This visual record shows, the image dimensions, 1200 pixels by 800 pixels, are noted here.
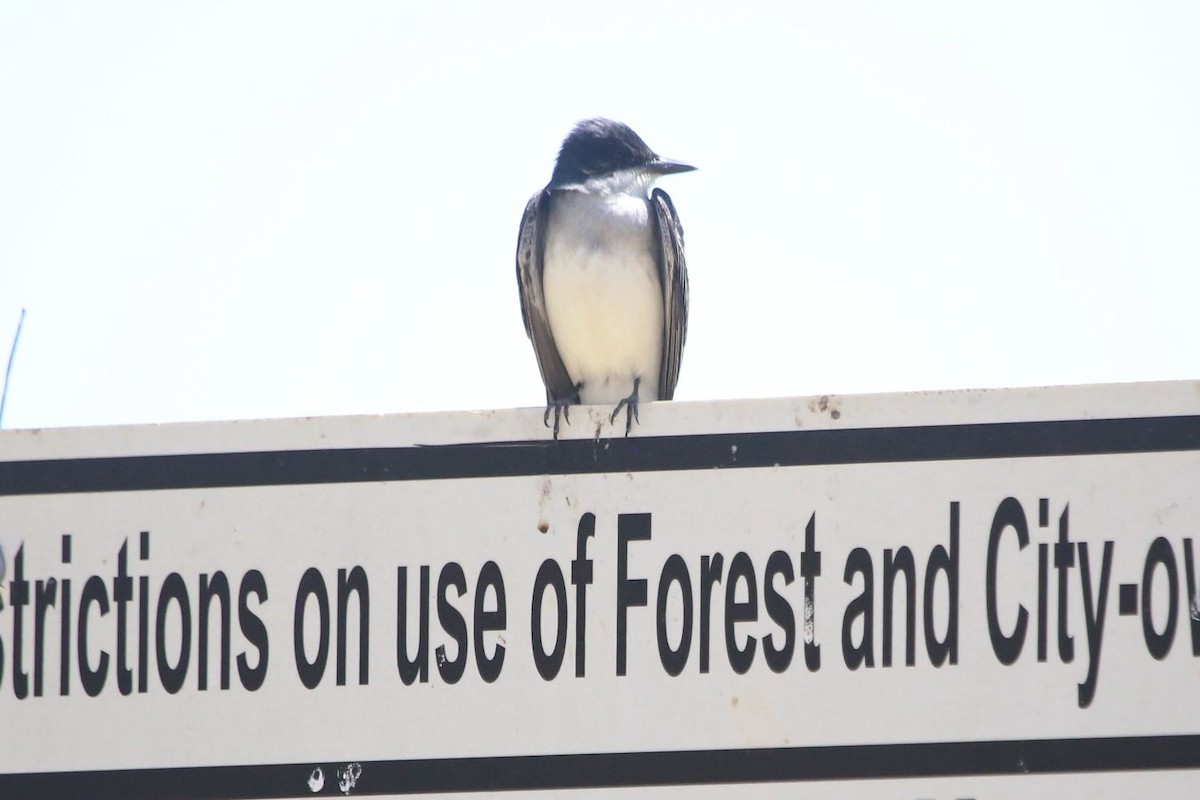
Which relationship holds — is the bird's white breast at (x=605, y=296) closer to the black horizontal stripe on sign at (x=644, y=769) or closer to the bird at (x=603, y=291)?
the bird at (x=603, y=291)

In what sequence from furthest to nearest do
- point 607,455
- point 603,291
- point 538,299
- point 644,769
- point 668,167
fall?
point 668,167
point 538,299
point 603,291
point 607,455
point 644,769

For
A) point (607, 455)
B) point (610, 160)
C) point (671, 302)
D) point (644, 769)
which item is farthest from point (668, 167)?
point (644, 769)

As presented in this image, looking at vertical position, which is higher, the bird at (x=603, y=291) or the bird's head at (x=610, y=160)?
the bird's head at (x=610, y=160)

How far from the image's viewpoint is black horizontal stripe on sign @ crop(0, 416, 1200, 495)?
1.98 meters

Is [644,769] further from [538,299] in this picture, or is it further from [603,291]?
[538,299]

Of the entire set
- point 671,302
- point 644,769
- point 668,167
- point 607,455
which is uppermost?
point 668,167

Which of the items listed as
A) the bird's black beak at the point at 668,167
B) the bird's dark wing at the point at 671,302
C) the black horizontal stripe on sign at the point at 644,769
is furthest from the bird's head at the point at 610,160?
the black horizontal stripe on sign at the point at 644,769

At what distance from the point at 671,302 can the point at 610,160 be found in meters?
0.86

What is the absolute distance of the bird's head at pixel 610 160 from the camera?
5086 mm

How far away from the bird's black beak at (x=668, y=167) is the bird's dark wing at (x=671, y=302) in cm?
51

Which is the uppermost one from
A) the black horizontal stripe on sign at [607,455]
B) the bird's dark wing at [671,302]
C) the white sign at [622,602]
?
the bird's dark wing at [671,302]

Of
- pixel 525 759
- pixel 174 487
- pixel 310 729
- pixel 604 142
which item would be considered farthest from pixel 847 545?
pixel 604 142

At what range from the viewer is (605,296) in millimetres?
4543

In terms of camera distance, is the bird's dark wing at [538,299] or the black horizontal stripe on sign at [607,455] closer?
the black horizontal stripe on sign at [607,455]
